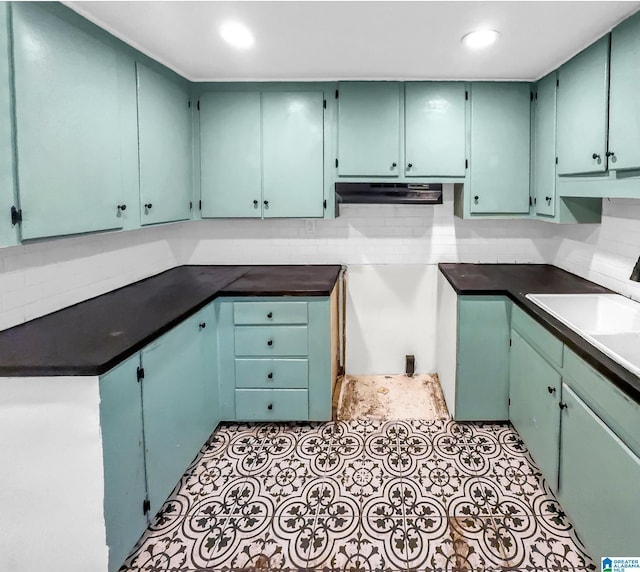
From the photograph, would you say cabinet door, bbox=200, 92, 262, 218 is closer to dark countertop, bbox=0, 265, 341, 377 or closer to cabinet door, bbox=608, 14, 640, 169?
dark countertop, bbox=0, 265, 341, 377

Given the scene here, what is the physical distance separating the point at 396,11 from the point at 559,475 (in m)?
2.13

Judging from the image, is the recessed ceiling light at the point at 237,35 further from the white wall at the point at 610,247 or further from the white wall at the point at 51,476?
the white wall at the point at 610,247

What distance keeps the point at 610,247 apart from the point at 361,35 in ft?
6.06

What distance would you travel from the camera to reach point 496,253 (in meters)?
3.70

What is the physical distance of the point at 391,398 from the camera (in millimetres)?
3402

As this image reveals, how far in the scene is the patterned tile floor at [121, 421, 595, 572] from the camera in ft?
6.33

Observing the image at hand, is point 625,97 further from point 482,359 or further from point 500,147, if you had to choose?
point 482,359

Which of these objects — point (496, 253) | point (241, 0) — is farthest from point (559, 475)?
→ point (241, 0)

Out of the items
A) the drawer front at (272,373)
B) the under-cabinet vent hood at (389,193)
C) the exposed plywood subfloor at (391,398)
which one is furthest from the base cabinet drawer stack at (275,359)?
the under-cabinet vent hood at (389,193)

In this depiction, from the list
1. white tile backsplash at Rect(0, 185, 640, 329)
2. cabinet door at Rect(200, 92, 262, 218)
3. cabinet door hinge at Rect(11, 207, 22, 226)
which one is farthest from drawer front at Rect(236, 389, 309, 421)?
cabinet door hinge at Rect(11, 207, 22, 226)

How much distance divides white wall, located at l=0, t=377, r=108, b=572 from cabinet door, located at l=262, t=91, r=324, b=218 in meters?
2.04

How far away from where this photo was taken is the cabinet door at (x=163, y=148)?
2652mm

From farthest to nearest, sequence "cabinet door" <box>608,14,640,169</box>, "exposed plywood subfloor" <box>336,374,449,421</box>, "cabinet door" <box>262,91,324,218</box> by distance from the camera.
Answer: "cabinet door" <box>262,91,324,218</box> < "exposed plywood subfloor" <box>336,374,449,421</box> < "cabinet door" <box>608,14,640,169</box>

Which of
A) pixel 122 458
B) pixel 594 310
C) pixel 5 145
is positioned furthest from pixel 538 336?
pixel 5 145
